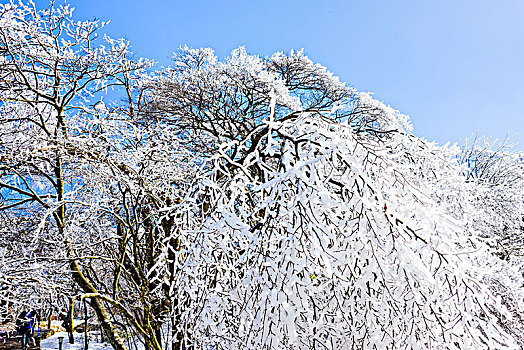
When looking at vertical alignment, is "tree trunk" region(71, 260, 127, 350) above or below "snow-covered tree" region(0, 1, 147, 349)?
below

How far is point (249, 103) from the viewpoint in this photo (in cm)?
988

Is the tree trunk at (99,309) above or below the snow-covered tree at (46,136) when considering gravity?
below

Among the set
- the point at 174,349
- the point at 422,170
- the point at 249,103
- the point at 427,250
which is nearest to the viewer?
the point at 427,250

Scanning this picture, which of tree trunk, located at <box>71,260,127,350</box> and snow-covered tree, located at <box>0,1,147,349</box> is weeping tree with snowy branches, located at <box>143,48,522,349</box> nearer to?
tree trunk, located at <box>71,260,127,350</box>

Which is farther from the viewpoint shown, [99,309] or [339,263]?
[99,309]

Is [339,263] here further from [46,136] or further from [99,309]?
[46,136]

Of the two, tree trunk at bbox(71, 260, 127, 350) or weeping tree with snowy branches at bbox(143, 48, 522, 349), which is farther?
tree trunk at bbox(71, 260, 127, 350)

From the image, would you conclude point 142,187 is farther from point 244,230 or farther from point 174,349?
point 244,230

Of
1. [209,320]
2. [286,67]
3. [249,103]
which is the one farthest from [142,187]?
[286,67]

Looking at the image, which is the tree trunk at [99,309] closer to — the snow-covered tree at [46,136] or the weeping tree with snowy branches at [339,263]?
the snow-covered tree at [46,136]

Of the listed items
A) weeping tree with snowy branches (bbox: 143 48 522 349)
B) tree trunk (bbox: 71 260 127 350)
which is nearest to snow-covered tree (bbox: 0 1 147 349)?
tree trunk (bbox: 71 260 127 350)

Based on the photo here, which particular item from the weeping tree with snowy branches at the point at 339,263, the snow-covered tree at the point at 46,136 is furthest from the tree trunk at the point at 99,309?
the weeping tree with snowy branches at the point at 339,263

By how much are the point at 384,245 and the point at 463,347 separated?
48 centimetres

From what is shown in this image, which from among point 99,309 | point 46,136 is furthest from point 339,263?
point 46,136
